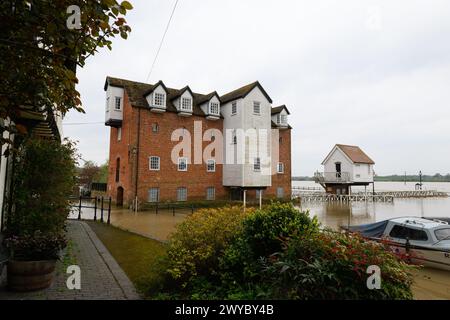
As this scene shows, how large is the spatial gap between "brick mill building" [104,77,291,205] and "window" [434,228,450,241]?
16450mm

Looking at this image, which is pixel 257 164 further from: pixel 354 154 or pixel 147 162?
pixel 354 154

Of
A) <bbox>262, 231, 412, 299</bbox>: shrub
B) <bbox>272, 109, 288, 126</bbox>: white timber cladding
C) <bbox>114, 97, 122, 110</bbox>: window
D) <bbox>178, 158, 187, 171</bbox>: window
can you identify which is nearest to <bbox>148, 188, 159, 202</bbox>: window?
<bbox>178, 158, 187, 171</bbox>: window

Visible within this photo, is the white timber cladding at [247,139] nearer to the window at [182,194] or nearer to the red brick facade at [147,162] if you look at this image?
the red brick facade at [147,162]

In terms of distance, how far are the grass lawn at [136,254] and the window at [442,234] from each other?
1063 cm

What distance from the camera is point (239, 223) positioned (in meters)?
6.59

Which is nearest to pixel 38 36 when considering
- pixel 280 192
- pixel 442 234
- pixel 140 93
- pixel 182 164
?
pixel 442 234

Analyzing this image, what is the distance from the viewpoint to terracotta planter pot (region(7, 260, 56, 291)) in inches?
212

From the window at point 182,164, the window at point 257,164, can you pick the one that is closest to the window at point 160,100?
the window at point 182,164

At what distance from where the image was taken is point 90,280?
6414 mm

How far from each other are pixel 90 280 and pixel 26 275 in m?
1.38

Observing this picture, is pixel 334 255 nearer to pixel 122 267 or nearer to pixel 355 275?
pixel 355 275

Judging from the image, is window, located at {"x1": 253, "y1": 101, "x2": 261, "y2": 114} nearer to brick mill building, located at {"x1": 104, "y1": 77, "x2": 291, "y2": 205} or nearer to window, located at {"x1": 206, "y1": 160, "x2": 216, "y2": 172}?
brick mill building, located at {"x1": 104, "y1": 77, "x2": 291, "y2": 205}

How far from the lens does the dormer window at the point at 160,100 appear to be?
90.6 feet
